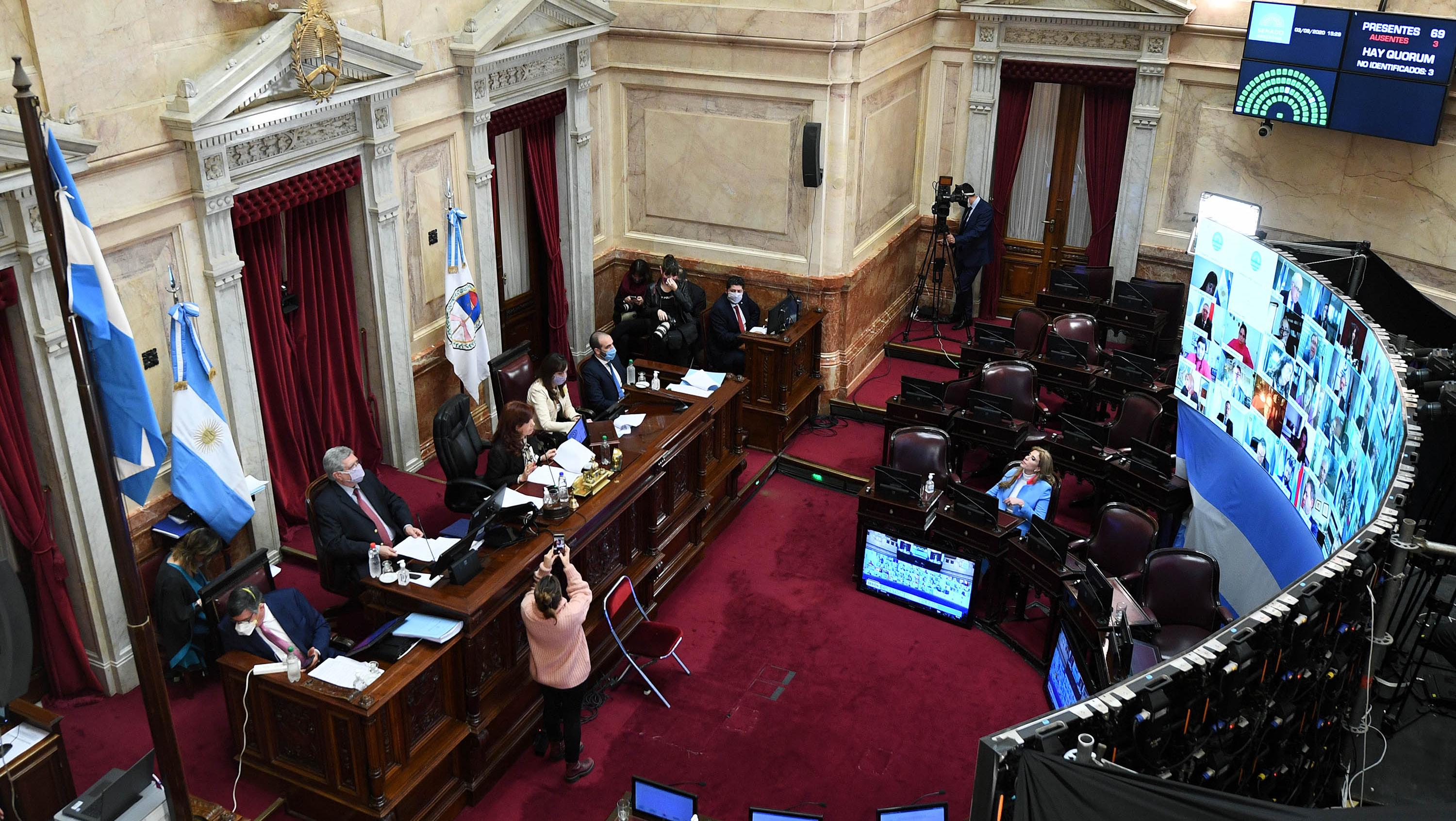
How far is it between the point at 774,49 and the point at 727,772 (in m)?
6.27

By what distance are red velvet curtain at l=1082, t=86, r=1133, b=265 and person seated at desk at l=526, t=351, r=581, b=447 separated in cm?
651

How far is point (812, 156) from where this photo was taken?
10.3m

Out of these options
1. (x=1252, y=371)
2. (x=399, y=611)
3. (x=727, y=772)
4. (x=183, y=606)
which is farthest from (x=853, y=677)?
(x=183, y=606)

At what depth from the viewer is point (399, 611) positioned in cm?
652

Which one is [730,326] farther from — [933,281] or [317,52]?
[317,52]

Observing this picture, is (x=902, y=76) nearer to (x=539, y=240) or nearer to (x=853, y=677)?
(x=539, y=240)

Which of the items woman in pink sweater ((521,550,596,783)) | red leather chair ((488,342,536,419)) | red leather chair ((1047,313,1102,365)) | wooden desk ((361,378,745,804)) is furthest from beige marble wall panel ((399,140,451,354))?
red leather chair ((1047,313,1102,365))

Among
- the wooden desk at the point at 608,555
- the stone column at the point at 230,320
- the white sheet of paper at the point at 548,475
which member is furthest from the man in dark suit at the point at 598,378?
the stone column at the point at 230,320

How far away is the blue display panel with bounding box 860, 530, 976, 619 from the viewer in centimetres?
818

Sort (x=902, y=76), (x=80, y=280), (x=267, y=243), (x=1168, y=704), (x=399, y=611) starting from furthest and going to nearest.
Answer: (x=902, y=76) < (x=267, y=243) < (x=399, y=611) < (x=80, y=280) < (x=1168, y=704)

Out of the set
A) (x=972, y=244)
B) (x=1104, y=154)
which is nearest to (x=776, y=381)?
(x=972, y=244)

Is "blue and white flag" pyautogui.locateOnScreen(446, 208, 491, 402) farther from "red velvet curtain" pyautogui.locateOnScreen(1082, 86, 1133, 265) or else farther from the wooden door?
"red velvet curtain" pyautogui.locateOnScreen(1082, 86, 1133, 265)

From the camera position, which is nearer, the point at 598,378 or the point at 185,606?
the point at 185,606

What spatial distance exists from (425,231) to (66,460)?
129 inches
